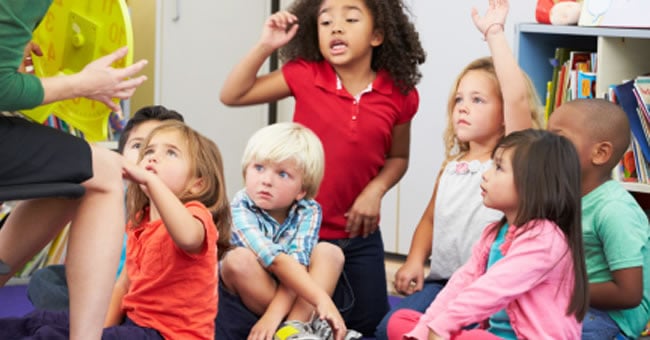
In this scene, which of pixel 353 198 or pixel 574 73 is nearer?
pixel 353 198

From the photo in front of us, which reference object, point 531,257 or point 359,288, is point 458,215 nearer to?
point 359,288

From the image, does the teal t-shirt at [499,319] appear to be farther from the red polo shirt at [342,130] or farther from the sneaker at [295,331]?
the red polo shirt at [342,130]

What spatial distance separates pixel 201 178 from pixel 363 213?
1.97 ft

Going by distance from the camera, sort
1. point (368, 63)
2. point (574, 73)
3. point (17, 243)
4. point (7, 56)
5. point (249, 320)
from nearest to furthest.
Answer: point (7, 56), point (17, 243), point (249, 320), point (368, 63), point (574, 73)

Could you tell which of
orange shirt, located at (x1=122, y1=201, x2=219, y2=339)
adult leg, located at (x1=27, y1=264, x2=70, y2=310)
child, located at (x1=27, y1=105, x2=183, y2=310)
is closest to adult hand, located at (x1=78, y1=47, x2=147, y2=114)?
orange shirt, located at (x1=122, y1=201, x2=219, y2=339)

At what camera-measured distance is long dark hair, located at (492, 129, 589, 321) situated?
6.66ft

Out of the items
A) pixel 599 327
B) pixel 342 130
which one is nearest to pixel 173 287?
pixel 342 130

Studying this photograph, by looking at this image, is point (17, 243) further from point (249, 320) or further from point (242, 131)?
point (242, 131)

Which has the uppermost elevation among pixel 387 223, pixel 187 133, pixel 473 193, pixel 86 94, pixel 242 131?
pixel 86 94

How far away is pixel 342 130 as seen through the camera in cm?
262

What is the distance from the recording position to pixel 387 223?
4.11 metres

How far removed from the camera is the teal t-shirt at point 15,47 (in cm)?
156

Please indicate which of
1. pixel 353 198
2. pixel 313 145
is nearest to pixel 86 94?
pixel 313 145

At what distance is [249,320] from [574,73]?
3.96 feet
